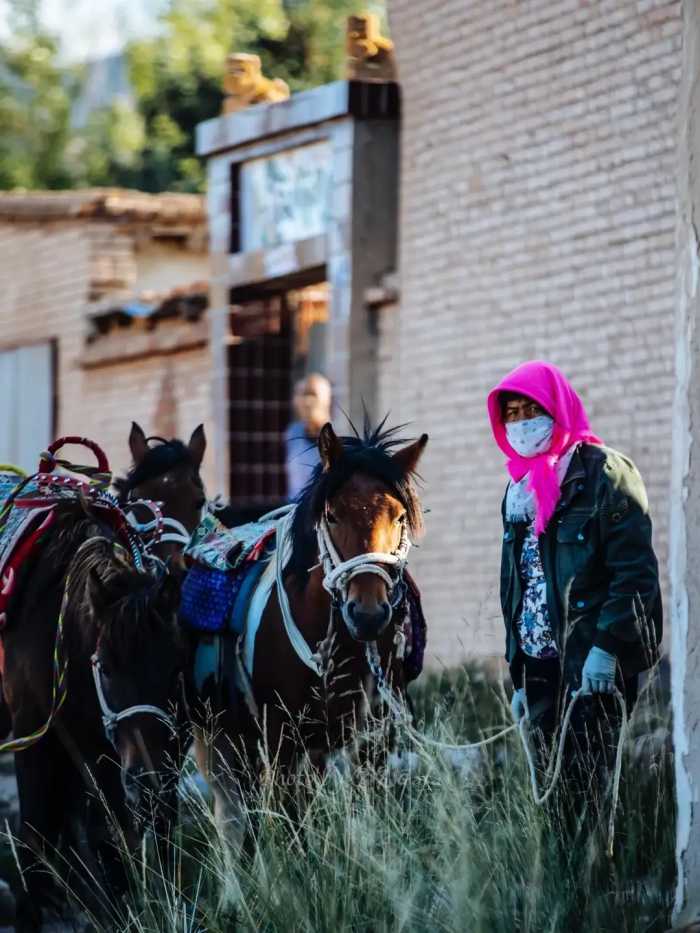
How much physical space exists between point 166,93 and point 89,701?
984 inches

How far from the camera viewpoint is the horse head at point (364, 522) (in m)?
5.92

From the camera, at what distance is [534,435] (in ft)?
19.3

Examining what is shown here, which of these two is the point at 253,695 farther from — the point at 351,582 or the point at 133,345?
the point at 133,345

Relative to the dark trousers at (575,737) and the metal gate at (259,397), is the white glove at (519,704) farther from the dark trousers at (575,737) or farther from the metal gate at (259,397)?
the metal gate at (259,397)

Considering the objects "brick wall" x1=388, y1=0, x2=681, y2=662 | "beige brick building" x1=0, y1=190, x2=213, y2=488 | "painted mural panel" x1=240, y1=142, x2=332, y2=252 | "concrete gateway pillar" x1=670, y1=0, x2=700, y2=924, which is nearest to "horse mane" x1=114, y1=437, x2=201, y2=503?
"brick wall" x1=388, y1=0, x2=681, y2=662

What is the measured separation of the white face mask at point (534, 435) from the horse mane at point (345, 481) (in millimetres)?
496

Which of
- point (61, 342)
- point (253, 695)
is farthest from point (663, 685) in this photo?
point (61, 342)

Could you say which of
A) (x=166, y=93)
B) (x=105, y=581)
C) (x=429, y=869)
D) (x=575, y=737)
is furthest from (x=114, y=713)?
(x=166, y=93)

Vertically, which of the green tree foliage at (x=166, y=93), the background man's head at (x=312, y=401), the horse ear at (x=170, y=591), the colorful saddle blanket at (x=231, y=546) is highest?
the green tree foliage at (x=166, y=93)

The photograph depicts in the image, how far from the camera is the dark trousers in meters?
5.61

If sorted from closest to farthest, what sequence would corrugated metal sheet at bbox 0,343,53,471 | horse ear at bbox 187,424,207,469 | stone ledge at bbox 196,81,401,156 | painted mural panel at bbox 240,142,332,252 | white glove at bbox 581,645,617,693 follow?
white glove at bbox 581,645,617,693
horse ear at bbox 187,424,207,469
stone ledge at bbox 196,81,401,156
painted mural panel at bbox 240,142,332,252
corrugated metal sheet at bbox 0,343,53,471

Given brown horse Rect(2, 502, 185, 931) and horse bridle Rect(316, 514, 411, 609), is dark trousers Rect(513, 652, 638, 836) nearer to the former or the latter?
horse bridle Rect(316, 514, 411, 609)

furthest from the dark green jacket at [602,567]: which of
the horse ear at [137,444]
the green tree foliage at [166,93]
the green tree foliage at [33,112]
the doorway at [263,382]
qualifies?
the green tree foliage at [33,112]

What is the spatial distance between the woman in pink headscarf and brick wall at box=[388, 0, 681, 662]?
14.9 feet
